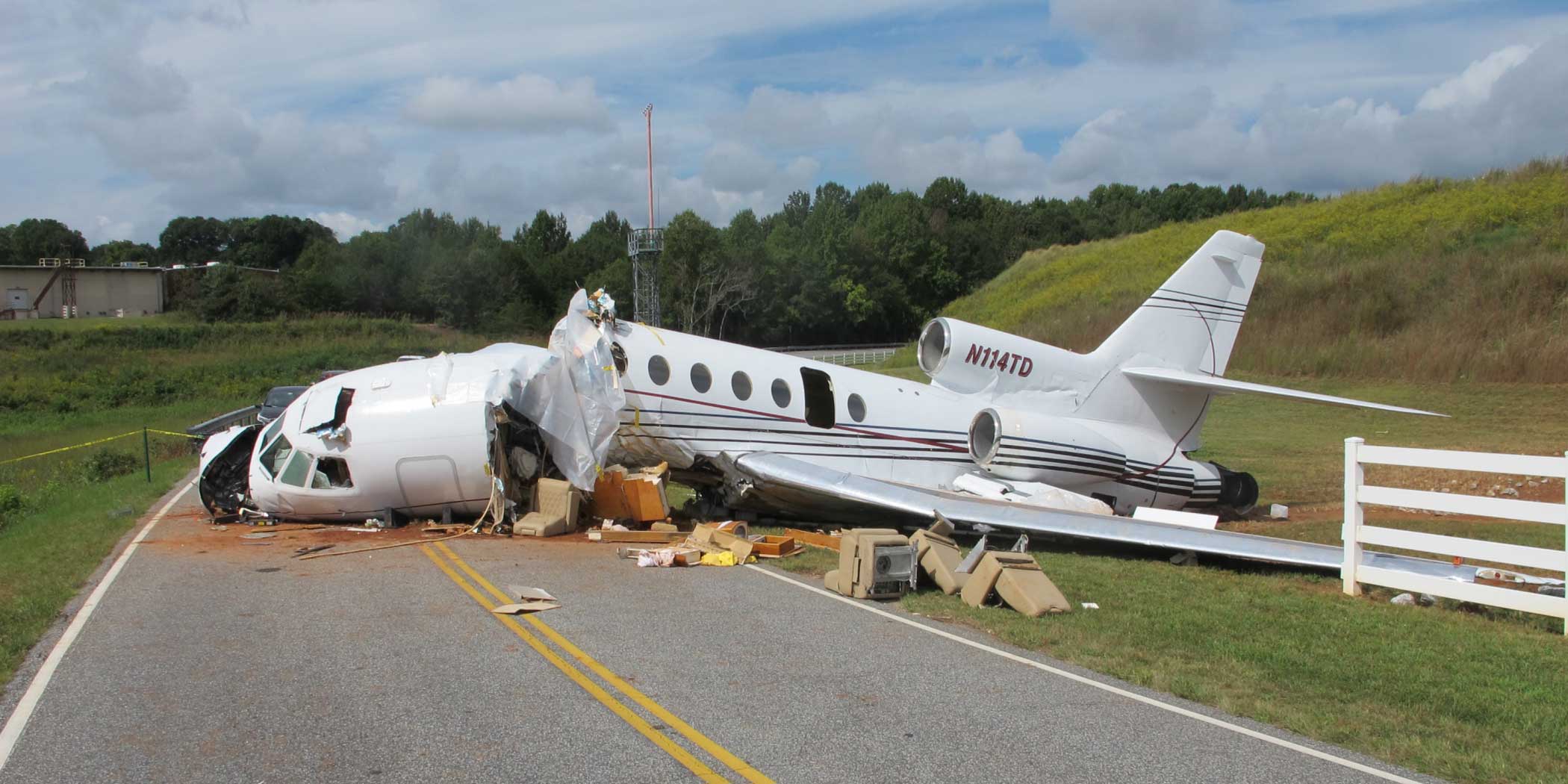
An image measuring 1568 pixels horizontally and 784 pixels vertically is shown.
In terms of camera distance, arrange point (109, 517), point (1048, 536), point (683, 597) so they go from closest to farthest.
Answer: point (683, 597) < point (1048, 536) < point (109, 517)

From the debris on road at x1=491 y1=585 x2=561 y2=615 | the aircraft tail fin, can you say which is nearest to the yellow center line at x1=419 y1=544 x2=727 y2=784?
the debris on road at x1=491 y1=585 x2=561 y2=615

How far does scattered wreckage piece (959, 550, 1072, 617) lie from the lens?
1014 centimetres

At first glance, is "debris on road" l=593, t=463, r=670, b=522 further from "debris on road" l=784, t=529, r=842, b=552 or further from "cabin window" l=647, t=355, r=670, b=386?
"debris on road" l=784, t=529, r=842, b=552

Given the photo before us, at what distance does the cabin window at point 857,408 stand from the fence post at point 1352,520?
7504 mm

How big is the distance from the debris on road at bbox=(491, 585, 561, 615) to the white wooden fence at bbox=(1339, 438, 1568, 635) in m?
7.93

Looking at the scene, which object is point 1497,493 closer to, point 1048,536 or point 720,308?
point 1048,536

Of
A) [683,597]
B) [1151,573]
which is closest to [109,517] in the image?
[683,597]

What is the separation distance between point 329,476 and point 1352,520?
1256 cm

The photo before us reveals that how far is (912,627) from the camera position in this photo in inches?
381

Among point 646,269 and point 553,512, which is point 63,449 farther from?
point 553,512

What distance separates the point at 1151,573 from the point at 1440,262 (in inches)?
1522

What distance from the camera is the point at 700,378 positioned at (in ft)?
53.6

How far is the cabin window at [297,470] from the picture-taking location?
14977 millimetres

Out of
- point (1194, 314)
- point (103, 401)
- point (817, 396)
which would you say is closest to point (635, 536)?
point (817, 396)
